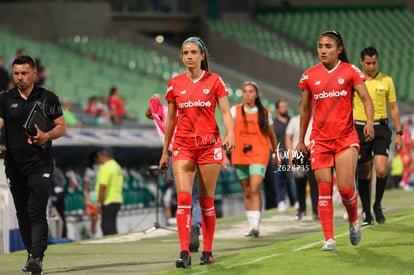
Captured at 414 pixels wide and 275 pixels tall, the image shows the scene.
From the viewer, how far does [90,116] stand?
2491 centimetres

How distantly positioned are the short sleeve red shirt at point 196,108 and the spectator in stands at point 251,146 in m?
4.33

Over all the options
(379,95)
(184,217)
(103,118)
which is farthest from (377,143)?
(103,118)

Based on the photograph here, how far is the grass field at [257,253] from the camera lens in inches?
361

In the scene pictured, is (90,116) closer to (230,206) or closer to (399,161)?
(230,206)

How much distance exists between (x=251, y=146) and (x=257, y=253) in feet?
11.3

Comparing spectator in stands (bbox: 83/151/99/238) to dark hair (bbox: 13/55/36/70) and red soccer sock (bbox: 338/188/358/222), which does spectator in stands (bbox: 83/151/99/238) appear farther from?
red soccer sock (bbox: 338/188/358/222)

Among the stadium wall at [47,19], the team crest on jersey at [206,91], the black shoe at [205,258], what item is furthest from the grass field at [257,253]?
the stadium wall at [47,19]

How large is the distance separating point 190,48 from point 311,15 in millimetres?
34526

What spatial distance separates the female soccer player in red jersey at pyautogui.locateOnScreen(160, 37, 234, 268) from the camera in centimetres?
947

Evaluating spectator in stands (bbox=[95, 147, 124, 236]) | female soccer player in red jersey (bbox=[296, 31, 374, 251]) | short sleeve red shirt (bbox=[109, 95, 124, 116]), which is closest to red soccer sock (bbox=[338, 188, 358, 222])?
female soccer player in red jersey (bbox=[296, 31, 374, 251])

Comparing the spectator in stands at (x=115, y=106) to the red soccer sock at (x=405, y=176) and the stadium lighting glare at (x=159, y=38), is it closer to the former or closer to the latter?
the red soccer sock at (x=405, y=176)

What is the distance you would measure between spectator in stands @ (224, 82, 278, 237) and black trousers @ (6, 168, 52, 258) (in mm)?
4454

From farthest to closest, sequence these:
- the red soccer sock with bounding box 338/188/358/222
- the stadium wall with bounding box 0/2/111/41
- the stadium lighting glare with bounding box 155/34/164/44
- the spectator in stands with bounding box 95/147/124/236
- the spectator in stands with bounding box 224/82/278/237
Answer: the stadium lighting glare with bounding box 155/34/164/44 → the stadium wall with bounding box 0/2/111/41 → the spectator in stands with bounding box 95/147/124/236 → the spectator in stands with bounding box 224/82/278/237 → the red soccer sock with bounding box 338/188/358/222

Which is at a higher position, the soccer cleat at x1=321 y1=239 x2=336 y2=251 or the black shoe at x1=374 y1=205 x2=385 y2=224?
the black shoe at x1=374 y1=205 x2=385 y2=224
